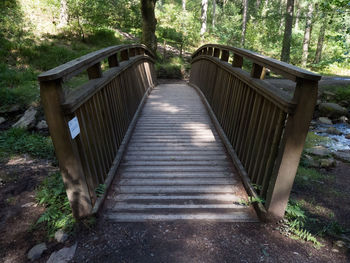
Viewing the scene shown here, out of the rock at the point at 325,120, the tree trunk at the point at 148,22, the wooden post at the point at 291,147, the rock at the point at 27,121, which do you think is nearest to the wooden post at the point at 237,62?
the wooden post at the point at 291,147

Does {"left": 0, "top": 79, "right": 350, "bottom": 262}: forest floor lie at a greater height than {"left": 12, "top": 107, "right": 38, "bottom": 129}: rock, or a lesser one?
greater

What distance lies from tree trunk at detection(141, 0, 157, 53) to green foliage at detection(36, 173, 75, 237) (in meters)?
11.0

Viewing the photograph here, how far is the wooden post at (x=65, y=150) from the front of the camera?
2197 mm

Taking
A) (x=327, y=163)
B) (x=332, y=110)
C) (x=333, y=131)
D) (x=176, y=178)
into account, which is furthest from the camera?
(x=332, y=110)

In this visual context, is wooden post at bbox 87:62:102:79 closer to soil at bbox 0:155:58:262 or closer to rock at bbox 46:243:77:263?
soil at bbox 0:155:58:262

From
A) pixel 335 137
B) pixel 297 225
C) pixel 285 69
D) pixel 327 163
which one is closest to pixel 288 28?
pixel 335 137

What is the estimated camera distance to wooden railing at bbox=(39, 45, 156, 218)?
2246 mm

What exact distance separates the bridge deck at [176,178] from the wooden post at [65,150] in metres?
0.38

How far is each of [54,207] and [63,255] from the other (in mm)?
727

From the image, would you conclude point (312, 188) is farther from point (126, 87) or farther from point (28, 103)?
point (28, 103)

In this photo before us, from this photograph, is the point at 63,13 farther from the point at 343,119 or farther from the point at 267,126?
the point at 343,119

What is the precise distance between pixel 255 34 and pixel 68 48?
18.9 meters

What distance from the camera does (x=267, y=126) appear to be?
2979mm

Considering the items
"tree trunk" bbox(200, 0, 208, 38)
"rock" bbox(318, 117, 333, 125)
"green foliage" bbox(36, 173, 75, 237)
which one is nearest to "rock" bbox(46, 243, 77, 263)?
"green foliage" bbox(36, 173, 75, 237)
